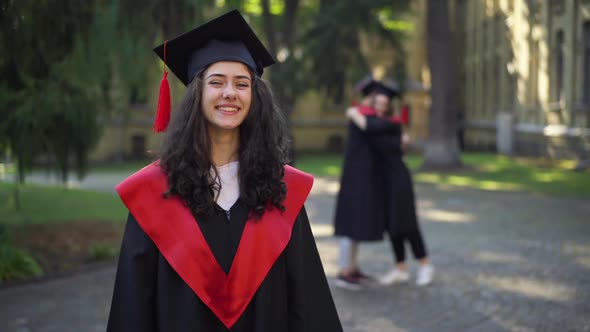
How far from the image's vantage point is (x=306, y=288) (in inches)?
116

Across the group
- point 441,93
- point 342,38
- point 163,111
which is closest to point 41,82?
point 163,111

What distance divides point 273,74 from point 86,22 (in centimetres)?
1398

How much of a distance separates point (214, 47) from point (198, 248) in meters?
0.84

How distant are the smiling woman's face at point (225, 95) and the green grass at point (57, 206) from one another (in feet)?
24.7

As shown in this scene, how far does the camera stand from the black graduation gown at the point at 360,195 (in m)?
7.11

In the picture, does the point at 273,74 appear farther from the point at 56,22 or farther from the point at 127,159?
the point at 56,22

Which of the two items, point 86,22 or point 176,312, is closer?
point 176,312

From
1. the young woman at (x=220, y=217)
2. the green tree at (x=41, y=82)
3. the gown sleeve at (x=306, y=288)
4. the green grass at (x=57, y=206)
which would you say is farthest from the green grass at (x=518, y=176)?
the young woman at (x=220, y=217)

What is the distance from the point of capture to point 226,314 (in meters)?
2.69

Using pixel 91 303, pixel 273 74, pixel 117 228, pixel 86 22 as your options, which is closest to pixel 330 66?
pixel 273 74

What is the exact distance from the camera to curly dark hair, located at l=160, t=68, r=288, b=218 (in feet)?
8.95

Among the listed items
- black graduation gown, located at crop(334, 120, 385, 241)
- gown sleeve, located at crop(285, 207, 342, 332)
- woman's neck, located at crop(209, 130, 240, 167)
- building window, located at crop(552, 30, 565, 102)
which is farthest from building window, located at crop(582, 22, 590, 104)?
woman's neck, located at crop(209, 130, 240, 167)

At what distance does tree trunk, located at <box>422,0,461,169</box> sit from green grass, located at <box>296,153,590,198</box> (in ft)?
2.25

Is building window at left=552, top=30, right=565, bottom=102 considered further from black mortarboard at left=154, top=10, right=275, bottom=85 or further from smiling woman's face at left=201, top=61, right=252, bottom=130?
smiling woman's face at left=201, top=61, right=252, bottom=130
